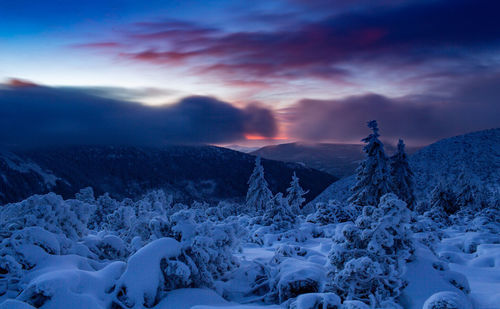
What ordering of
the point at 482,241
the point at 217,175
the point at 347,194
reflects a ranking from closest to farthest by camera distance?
the point at 482,241
the point at 347,194
the point at 217,175

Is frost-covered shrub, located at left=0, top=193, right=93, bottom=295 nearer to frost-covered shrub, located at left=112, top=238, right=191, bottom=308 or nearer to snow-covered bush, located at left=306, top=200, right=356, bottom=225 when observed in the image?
frost-covered shrub, located at left=112, top=238, right=191, bottom=308

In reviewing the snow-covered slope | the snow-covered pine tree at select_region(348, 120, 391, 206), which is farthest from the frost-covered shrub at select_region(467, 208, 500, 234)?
the snow-covered slope

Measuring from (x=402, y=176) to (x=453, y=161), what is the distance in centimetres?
3168

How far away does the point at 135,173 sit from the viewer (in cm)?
16962

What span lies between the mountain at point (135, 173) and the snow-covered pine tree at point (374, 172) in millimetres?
96453

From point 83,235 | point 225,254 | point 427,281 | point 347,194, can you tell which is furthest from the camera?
point 347,194

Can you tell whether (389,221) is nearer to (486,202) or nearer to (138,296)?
(138,296)

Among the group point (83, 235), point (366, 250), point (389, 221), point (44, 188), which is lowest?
point (44, 188)

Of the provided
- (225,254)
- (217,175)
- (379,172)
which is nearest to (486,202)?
(379,172)

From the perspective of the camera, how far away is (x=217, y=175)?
586 ft

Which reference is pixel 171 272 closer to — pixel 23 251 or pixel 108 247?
pixel 23 251

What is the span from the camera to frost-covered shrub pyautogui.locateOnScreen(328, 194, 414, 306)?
200 inches

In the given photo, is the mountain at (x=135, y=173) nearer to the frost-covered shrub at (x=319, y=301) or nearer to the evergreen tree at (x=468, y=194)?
the evergreen tree at (x=468, y=194)

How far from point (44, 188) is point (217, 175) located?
86662 mm
